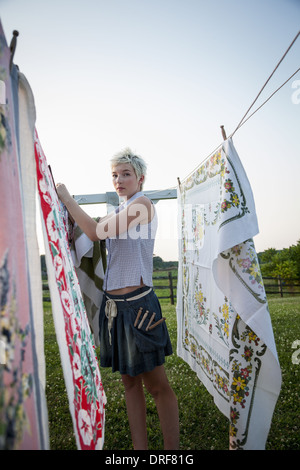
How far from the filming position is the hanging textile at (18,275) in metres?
0.81

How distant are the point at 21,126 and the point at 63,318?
31.2 inches

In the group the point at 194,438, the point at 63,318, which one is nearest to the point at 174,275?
the point at 194,438

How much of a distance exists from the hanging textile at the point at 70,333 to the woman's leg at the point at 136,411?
267 millimetres

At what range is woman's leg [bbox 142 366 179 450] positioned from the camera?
65.5 inches

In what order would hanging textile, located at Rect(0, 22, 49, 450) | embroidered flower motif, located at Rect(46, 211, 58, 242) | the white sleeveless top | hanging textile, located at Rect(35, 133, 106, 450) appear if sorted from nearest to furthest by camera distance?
1. hanging textile, located at Rect(0, 22, 49, 450)
2. hanging textile, located at Rect(35, 133, 106, 450)
3. embroidered flower motif, located at Rect(46, 211, 58, 242)
4. the white sleeveless top

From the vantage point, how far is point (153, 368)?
1.62 meters

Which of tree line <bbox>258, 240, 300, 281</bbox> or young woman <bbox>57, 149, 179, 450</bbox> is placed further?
tree line <bbox>258, 240, 300, 281</bbox>

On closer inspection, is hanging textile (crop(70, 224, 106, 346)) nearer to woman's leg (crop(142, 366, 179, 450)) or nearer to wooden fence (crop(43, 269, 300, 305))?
woman's leg (crop(142, 366, 179, 450))

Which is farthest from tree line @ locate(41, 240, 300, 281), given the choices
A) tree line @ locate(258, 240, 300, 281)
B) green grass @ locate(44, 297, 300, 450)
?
green grass @ locate(44, 297, 300, 450)

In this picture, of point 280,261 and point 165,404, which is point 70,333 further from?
point 280,261

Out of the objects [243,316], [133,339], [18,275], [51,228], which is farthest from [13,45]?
[243,316]

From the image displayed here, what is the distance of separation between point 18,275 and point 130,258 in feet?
2.89

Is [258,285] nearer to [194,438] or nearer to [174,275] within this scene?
[194,438]

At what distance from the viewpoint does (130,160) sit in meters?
1.82
